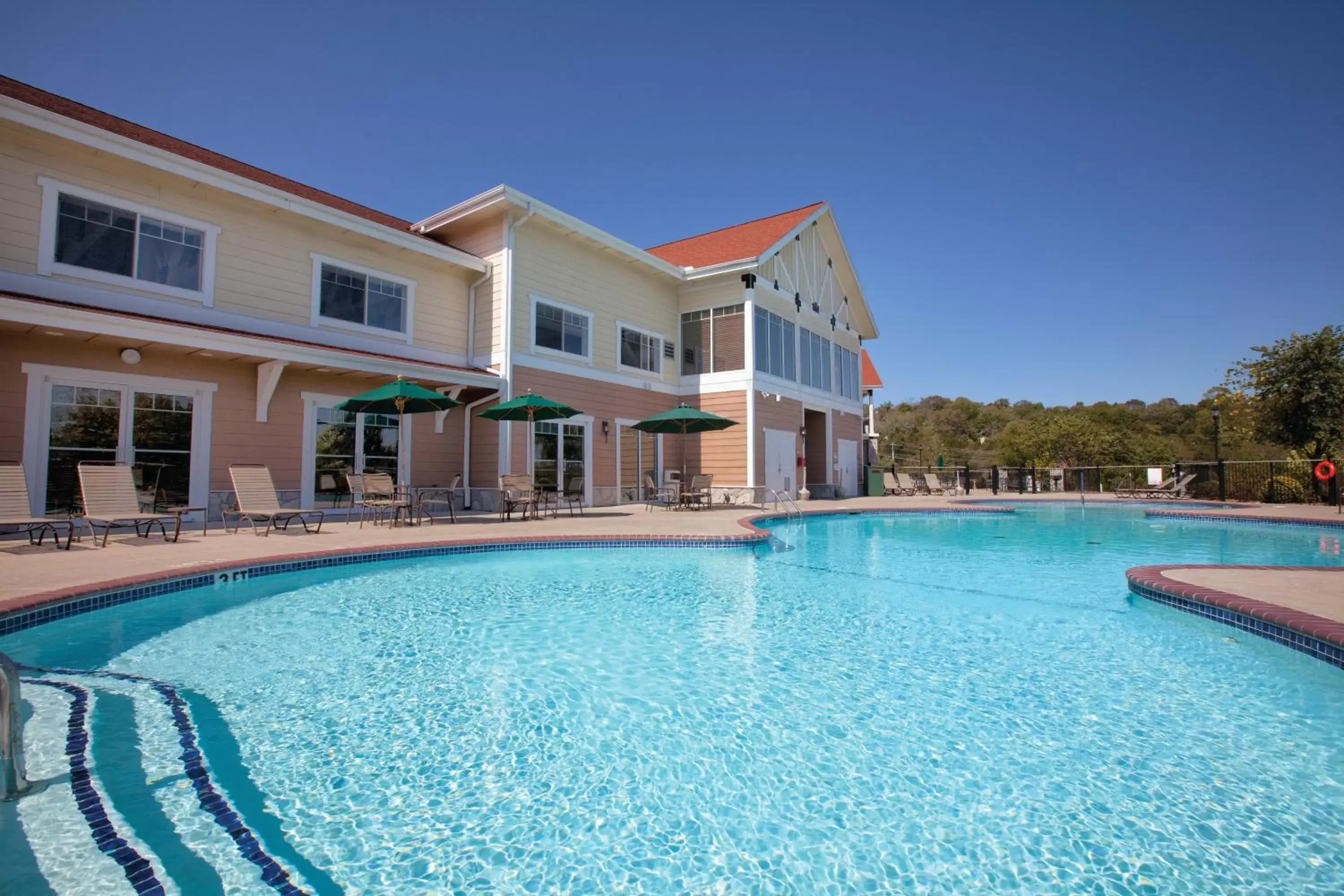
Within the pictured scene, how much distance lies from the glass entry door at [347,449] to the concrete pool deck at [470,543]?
96cm

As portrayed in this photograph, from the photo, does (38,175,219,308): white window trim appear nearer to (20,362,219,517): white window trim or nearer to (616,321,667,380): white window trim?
(20,362,219,517): white window trim

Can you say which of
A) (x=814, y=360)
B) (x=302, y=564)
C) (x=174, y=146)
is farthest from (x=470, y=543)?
(x=814, y=360)

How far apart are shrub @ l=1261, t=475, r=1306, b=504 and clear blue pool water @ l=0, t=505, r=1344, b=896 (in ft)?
59.7

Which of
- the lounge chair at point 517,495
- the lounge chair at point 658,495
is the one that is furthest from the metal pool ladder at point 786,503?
the lounge chair at point 517,495

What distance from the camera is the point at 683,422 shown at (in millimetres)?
14312

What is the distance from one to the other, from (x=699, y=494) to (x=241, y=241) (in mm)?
9857

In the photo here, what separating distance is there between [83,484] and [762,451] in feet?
43.6

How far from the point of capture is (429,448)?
12.7m

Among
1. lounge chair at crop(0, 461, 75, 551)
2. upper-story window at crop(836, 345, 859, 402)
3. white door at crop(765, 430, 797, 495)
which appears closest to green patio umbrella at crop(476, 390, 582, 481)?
lounge chair at crop(0, 461, 75, 551)

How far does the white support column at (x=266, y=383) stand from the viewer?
32.7 feet

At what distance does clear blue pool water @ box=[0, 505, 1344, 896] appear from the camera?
2072mm

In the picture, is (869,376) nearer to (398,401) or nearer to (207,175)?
(398,401)

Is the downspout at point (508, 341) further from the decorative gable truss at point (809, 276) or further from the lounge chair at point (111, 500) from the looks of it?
the decorative gable truss at point (809, 276)

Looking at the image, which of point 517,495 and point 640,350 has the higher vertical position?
point 640,350
